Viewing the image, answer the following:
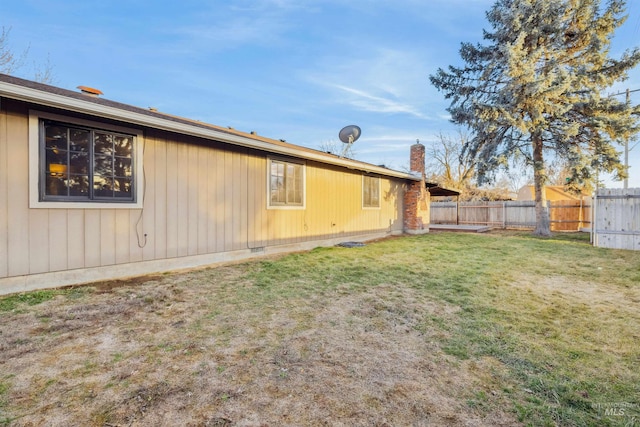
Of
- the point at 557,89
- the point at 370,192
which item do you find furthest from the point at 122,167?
the point at 557,89

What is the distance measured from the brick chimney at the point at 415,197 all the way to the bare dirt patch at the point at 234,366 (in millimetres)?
9097

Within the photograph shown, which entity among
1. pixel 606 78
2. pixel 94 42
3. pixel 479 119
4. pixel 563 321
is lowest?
pixel 563 321

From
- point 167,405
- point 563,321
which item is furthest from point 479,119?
point 167,405

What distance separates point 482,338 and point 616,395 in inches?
36.8

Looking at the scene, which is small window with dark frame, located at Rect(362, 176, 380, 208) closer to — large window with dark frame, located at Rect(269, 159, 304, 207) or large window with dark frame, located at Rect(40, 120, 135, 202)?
large window with dark frame, located at Rect(269, 159, 304, 207)

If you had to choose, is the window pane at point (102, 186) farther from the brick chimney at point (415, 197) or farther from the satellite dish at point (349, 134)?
the brick chimney at point (415, 197)

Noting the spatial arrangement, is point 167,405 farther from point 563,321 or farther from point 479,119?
point 479,119

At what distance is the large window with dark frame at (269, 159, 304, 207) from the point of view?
707 centimetres

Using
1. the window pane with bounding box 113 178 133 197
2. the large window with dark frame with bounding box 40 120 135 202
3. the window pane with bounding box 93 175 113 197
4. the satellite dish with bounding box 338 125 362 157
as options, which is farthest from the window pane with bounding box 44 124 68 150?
the satellite dish with bounding box 338 125 362 157

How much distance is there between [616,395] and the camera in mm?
1899

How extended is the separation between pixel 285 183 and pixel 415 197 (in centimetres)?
690

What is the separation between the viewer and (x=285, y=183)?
291 inches

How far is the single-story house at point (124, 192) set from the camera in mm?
3822

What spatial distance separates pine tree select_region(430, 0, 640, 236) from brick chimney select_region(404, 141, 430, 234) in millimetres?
2553
